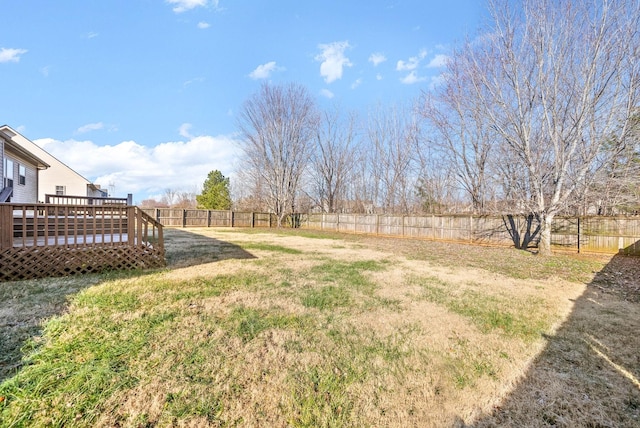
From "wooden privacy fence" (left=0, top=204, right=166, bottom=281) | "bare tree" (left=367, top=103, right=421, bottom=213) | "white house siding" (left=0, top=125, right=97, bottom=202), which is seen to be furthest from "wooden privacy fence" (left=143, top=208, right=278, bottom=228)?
"wooden privacy fence" (left=0, top=204, right=166, bottom=281)

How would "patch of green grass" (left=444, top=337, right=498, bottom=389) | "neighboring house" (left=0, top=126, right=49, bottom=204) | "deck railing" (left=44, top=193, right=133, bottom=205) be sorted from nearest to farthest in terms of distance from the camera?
"patch of green grass" (left=444, top=337, right=498, bottom=389), "deck railing" (left=44, top=193, right=133, bottom=205), "neighboring house" (left=0, top=126, right=49, bottom=204)

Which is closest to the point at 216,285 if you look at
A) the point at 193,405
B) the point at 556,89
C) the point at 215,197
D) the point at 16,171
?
the point at 193,405

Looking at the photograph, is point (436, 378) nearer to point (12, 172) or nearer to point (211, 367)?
point (211, 367)

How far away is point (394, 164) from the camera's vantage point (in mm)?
20281

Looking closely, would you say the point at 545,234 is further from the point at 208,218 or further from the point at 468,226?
the point at 208,218

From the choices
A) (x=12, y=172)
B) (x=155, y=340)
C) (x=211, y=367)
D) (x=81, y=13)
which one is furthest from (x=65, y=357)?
(x=12, y=172)

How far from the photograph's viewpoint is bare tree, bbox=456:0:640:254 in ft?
26.2

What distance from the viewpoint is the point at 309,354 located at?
247 centimetres

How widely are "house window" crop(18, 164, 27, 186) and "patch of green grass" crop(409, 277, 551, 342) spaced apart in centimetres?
1788

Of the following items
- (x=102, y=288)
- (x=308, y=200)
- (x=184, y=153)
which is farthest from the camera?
(x=184, y=153)

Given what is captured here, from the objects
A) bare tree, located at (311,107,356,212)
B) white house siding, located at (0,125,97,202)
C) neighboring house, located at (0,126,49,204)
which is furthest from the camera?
white house siding, located at (0,125,97,202)

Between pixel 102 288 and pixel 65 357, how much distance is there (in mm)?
2255

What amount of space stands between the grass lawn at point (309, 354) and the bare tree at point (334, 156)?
61.2ft

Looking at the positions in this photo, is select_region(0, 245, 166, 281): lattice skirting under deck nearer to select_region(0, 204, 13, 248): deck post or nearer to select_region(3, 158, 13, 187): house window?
select_region(0, 204, 13, 248): deck post
